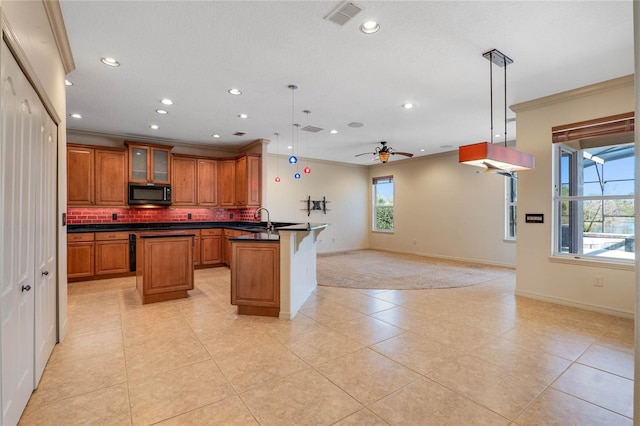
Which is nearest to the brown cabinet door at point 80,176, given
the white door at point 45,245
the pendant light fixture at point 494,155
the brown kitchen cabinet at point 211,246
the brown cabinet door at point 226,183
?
the brown kitchen cabinet at point 211,246

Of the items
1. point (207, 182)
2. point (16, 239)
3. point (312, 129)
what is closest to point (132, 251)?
point (207, 182)

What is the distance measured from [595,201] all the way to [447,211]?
13.5ft

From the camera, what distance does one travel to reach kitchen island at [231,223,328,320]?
3730mm

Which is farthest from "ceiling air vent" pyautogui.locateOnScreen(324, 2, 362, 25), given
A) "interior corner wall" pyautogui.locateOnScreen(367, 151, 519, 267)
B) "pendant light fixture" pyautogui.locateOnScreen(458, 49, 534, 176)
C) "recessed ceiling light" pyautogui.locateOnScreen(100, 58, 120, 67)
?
"interior corner wall" pyautogui.locateOnScreen(367, 151, 519, 267)

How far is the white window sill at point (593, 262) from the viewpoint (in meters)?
3.74

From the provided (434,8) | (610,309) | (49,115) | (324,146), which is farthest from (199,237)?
(610,309)

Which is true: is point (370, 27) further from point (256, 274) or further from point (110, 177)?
point (110, 177)

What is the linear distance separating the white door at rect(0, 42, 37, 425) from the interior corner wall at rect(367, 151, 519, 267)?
310 inches

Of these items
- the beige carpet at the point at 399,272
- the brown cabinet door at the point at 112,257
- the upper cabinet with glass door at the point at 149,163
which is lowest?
the beige carpet at the point at 399,272

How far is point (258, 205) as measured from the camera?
7.07m

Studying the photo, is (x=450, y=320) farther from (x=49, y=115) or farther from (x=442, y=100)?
(x=49, y=115)

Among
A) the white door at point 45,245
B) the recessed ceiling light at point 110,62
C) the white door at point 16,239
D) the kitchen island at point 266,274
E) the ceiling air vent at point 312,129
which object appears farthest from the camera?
the ceiling air vent at point 312,129

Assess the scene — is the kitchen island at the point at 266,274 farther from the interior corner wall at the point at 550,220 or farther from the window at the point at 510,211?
the window at the point at 510,211

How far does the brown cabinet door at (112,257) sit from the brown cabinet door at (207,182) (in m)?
1.82
